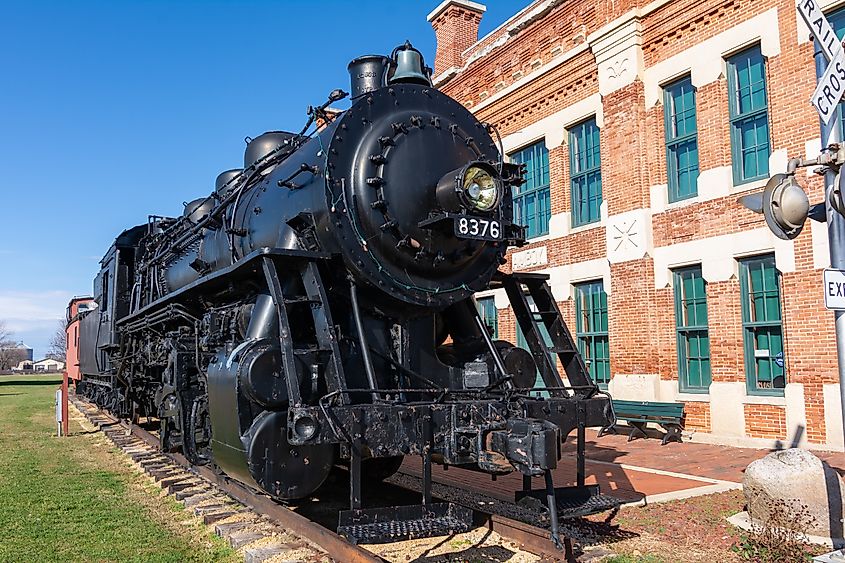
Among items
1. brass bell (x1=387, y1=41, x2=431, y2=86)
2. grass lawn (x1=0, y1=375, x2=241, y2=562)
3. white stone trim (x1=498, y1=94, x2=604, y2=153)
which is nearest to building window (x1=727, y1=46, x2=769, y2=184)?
white stone trim (x1=498, y1=94, x2=604, y2=153)

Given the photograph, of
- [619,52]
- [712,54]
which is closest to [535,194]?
[619,52]

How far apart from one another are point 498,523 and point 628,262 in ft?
25.8

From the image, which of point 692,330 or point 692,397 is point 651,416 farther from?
point 692,330

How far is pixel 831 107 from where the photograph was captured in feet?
16.3

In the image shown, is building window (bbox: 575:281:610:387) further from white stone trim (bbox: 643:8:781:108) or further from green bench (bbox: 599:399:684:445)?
white stone trim (bbox: 643:8:781:108)

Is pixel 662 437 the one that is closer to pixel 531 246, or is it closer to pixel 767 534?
pixel 531 246

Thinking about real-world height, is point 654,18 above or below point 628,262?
above

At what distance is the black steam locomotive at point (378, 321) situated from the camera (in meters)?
4.77

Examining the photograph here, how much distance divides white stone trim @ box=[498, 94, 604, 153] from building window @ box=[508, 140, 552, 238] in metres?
0.22

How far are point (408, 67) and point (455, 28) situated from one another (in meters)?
12.7

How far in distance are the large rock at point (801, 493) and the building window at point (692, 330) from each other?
546 centimetres

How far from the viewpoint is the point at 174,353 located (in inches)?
286

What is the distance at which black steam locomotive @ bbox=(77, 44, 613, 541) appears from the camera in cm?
477

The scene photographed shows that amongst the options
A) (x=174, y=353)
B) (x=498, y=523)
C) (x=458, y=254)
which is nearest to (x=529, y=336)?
(x=458, y=254)
